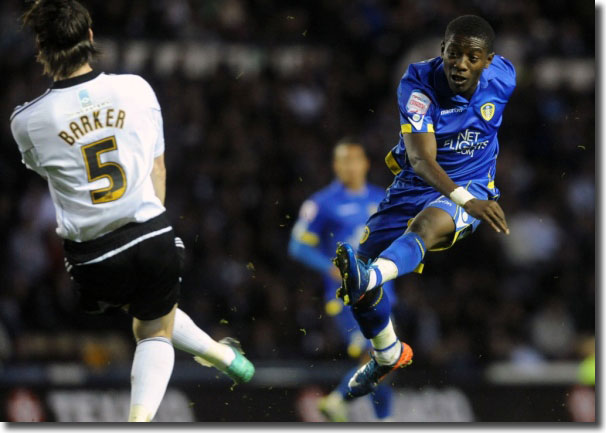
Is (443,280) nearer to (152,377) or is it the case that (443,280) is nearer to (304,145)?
(304,145)

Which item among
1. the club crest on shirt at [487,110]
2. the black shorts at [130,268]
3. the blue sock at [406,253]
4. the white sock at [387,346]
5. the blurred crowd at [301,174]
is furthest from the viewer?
the blurred crowd at [301,174]

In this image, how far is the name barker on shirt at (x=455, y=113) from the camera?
17.6 ft

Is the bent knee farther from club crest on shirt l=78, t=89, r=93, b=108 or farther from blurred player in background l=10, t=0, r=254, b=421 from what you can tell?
club crest on shirt l=78, t=89, r=93, b=108

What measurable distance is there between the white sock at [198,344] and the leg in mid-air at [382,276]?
70 centimetres

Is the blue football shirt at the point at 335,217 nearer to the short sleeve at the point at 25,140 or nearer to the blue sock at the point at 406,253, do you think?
the blue sock at the point at 406,253

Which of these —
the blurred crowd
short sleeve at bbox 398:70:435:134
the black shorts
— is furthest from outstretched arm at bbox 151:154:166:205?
the blurred crowd

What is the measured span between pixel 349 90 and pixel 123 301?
8.27 metres

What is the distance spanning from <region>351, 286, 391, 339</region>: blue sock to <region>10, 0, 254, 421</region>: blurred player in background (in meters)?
1.13

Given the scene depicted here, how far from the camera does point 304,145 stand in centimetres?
1215

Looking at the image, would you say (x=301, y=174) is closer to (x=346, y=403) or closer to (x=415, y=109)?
(x=346, y=403)

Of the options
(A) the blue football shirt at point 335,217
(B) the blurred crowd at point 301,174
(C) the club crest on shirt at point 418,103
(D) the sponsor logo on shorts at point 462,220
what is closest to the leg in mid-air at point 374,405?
(A) the blue football shirt at point 335,217

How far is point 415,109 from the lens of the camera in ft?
17.5

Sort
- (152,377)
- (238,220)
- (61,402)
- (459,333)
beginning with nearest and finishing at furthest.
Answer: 1. (152,377)
2. (61,402)
3. (459,333)
4. (238,220)

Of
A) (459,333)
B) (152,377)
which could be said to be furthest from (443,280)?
(152,377)
